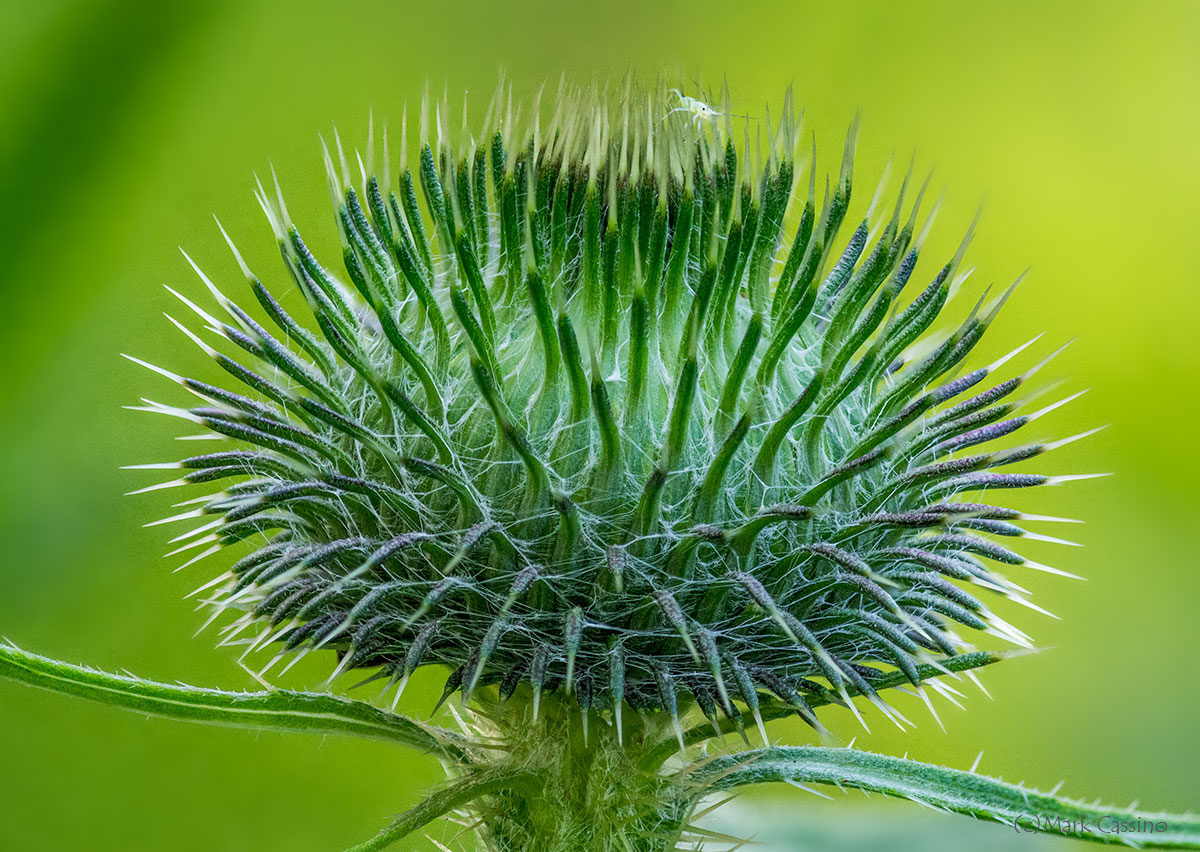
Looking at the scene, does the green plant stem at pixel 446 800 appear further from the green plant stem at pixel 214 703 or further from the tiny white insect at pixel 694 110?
the tiny white insect at pixel 694 110

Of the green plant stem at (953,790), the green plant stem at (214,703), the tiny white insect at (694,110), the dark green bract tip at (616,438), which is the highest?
the tiny white insect at (694,110)

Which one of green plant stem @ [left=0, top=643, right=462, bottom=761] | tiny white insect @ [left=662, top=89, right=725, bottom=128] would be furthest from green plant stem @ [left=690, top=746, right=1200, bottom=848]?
tiny white insect @ [left=662, top=89, right=725, bottom=128]

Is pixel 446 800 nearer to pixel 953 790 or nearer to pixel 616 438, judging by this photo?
pixel 616 438

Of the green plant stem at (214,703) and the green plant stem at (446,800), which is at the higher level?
the green plant stem at (214,703)

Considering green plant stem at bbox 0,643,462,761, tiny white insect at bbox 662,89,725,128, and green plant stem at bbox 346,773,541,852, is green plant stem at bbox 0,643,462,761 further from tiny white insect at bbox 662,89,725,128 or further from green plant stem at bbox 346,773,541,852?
tiny white insect at bbox 662,89,725,128

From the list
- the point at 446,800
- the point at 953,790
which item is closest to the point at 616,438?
the point at 446,800

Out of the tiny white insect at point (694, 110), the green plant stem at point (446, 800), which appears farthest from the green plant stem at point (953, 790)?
the tiny white insect at point (694, 110)

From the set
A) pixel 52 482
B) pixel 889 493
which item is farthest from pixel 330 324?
pixel 52 482
